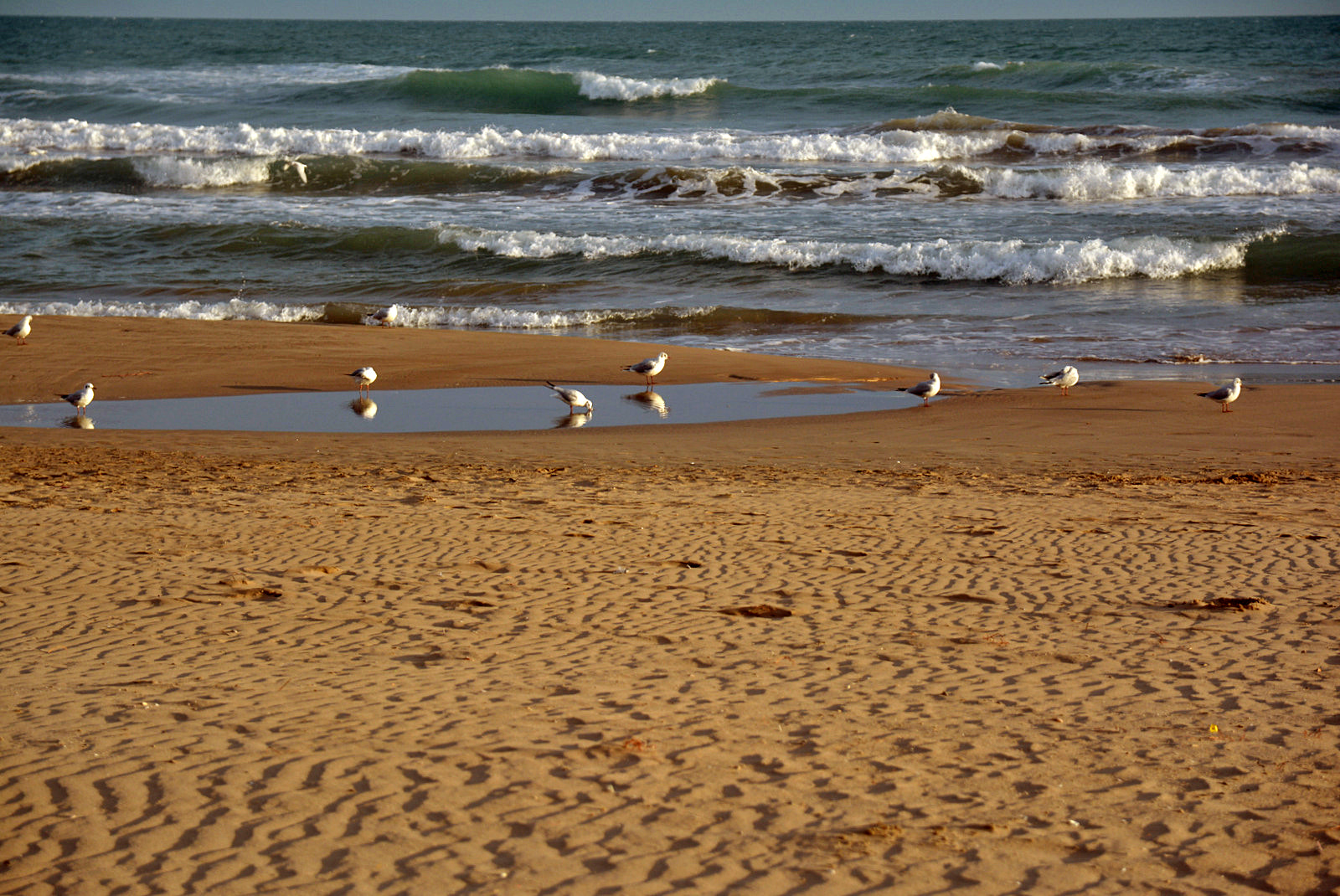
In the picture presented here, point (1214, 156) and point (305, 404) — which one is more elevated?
point (1214, 156)

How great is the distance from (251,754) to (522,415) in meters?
7.09

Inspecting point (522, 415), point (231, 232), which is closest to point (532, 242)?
point (231, 232)

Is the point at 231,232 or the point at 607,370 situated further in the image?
the point at 231,232

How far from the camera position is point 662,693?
4.72 metres

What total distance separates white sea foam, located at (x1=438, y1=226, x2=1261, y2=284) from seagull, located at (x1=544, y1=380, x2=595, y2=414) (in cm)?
872

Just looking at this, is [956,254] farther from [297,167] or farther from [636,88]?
[636,88]

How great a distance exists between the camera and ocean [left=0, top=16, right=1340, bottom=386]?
15914 millimetres

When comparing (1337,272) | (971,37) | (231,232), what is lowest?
(1337,272)

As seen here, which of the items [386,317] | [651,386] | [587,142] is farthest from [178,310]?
[587,142]

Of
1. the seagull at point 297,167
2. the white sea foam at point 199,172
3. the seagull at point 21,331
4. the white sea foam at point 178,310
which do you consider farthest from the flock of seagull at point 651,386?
the white sea foam at point 199,172

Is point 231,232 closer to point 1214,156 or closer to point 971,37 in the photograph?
point 1214,156

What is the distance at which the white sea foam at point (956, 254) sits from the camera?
18.3 m

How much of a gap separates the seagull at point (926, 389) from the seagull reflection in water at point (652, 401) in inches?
90.2

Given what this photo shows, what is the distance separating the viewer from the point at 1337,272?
1831 centimetres
